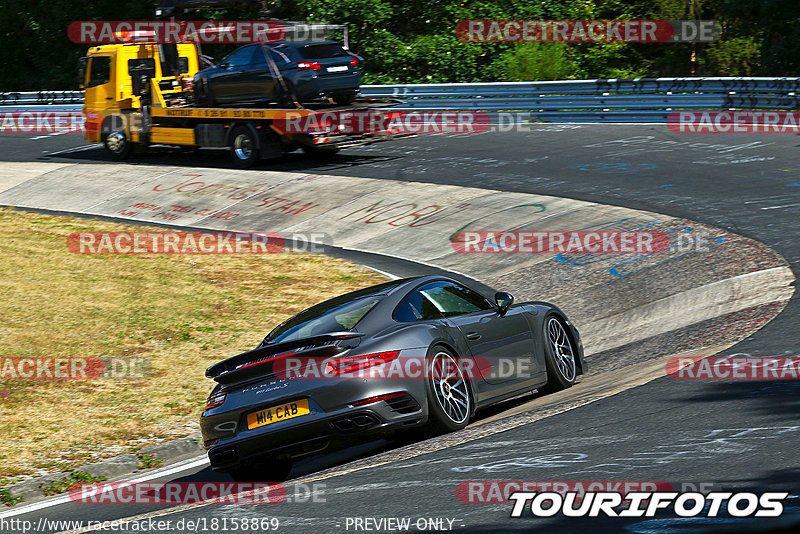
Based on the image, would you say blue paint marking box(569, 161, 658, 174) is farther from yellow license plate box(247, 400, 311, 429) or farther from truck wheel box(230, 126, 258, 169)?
yellow license plate box(247, 400, 311, 429)

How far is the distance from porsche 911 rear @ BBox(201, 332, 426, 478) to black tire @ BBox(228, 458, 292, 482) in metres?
0.21

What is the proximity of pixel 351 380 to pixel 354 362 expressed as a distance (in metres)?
0.15

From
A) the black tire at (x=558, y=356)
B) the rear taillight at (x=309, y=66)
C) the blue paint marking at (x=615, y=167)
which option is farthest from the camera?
the rear taillight at (x=309, y=66)

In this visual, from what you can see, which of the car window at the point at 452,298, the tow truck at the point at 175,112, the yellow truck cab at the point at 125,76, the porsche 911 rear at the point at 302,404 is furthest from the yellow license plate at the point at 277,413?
the yellow truck cab at the point at 125,76

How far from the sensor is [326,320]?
8.19 metres

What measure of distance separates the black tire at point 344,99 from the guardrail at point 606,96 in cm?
154

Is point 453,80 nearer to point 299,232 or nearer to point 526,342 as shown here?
point 299,232

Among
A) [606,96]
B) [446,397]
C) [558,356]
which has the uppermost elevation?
[606,96]

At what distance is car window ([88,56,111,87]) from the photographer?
26.3 meters

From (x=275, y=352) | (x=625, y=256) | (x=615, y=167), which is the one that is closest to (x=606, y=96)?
(x=615, y=167)

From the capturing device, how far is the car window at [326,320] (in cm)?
798

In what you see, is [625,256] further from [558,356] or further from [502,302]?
[502,302]

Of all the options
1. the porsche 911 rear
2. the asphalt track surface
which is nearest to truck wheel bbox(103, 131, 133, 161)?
the asphalt track surface

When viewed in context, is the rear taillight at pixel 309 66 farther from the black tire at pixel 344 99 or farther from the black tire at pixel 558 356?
the black tire at pixel 558 356
